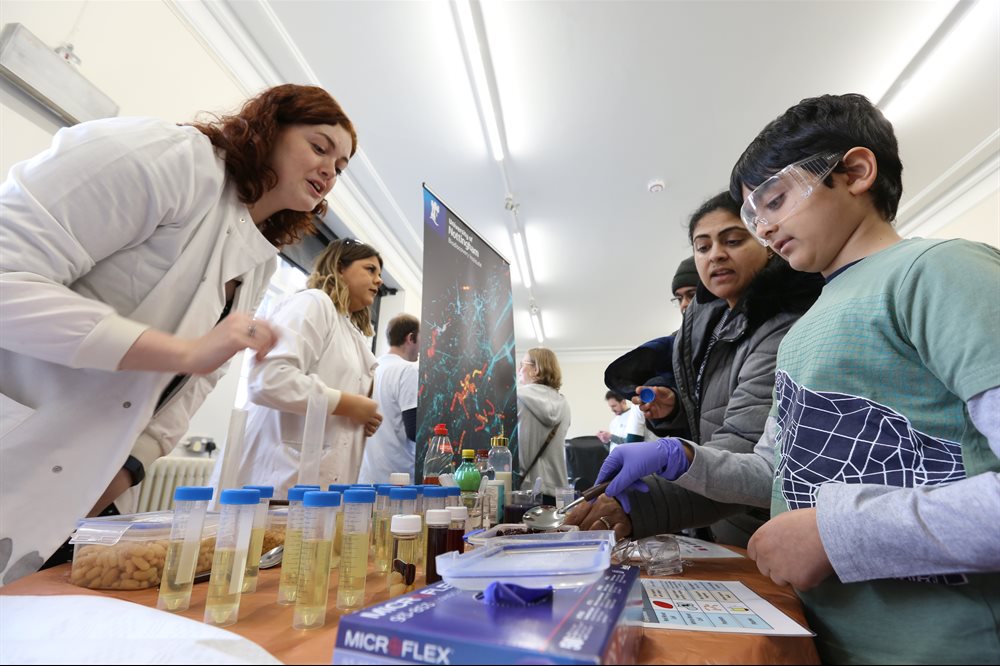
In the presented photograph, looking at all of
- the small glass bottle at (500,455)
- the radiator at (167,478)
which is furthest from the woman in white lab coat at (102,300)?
the radiator at (167,478)

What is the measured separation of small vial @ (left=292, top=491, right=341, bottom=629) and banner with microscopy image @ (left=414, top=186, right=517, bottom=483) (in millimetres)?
790

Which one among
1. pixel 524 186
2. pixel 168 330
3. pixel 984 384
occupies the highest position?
pixel 524 186

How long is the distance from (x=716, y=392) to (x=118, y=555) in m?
1.50

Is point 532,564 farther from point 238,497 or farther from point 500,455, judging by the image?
point 500,455

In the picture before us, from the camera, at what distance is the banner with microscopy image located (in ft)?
5.29

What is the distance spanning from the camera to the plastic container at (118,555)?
0.73 m

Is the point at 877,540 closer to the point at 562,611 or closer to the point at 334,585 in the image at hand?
the point at 562,611

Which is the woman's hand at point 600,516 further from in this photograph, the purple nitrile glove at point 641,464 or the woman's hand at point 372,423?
the woman's hand at point 372,423

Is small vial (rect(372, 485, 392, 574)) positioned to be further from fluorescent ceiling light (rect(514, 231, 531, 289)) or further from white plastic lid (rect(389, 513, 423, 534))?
fluorescent ceiling light (rect(514, 231, 531, 289))

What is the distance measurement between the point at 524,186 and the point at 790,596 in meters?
4.04

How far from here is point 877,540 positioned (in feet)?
1.87

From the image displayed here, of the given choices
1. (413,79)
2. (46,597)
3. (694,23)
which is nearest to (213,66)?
(413,79)

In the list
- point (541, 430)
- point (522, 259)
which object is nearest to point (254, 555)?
point (541, 430)

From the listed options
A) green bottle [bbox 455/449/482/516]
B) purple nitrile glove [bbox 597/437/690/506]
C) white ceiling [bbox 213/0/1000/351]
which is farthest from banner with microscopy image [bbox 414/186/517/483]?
white ceiling [bbox 213/0/1000/351]
